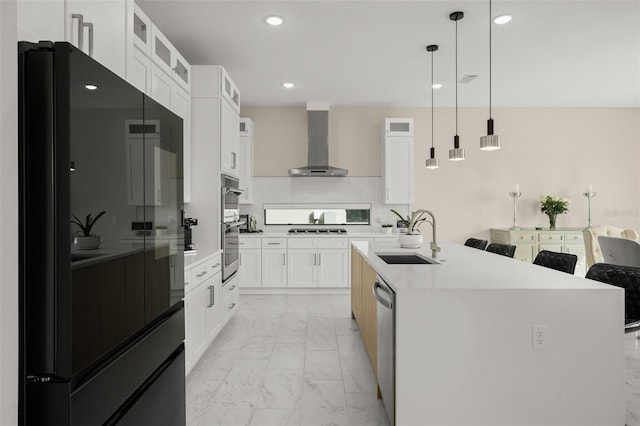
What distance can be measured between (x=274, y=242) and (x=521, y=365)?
4.05 m

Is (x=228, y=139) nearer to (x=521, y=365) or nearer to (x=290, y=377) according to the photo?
(x=290, y=377)

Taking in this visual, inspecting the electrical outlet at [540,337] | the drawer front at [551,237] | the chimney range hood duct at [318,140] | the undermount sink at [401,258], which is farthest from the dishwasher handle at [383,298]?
the drawer front at [551,237]

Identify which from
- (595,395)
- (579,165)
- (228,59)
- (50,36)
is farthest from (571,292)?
(579,165)

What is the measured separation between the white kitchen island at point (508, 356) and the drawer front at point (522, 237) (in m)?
4.06

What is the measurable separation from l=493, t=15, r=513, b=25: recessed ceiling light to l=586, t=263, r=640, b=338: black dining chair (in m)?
2.20

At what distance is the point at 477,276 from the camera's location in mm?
2068

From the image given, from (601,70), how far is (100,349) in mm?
5707

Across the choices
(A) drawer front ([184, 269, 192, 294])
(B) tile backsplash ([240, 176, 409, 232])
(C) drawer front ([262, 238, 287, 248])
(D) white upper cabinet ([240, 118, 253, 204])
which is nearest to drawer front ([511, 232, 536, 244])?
(B) tile backsplash ([240, 176, 409, 232])

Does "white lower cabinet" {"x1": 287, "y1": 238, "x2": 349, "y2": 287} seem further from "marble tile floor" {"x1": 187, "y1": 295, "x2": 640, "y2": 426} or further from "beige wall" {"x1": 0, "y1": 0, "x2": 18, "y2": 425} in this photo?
"beige wall" {"x1": 0, "y1": 0, "x2": 18, "y2": 425}

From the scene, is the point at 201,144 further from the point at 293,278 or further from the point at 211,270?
the point at 293,278

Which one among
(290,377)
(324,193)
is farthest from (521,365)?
(324,193)

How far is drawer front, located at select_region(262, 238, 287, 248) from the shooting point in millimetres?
5430

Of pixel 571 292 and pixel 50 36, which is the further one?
pixel 571 292

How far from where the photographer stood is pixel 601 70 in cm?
448
